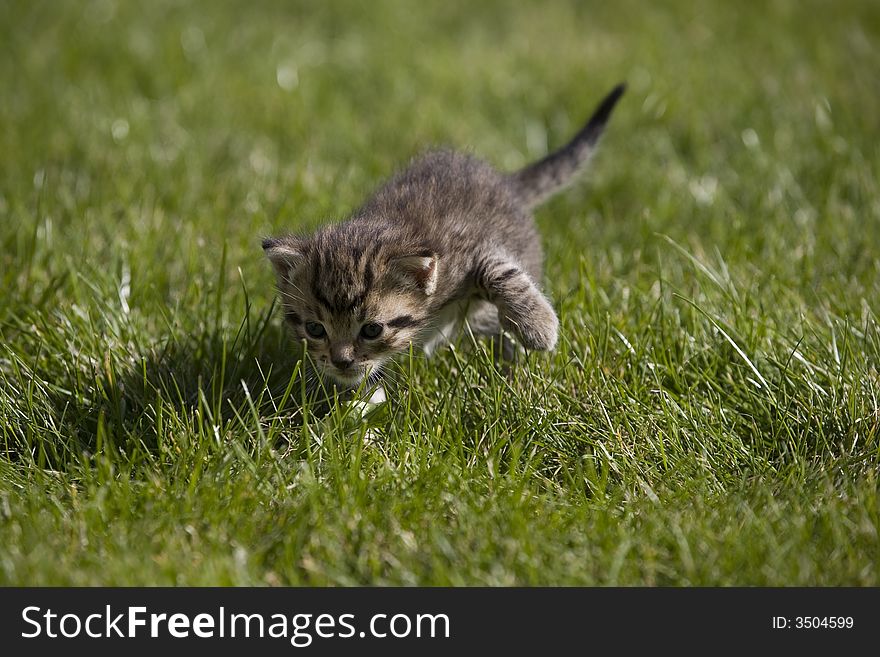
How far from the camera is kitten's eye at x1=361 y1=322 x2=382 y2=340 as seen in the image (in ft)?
10.8

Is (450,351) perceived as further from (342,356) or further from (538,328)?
(342,356)

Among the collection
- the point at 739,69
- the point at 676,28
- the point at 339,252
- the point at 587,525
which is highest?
the point at 676,28

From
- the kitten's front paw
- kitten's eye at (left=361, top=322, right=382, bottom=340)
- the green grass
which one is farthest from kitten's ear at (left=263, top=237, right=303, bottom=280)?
the kitten's front paw

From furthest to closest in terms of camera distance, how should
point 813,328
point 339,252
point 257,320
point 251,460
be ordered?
point 257,320 → point 813,328 → point 339,252 → point 251,460

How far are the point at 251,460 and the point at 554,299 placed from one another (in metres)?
1.56

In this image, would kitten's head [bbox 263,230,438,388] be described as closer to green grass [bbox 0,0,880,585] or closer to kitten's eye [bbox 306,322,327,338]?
kitten's eye [bbox 306,322,327,338]

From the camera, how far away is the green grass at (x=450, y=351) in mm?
2688

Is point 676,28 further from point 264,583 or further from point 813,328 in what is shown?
point 264,583

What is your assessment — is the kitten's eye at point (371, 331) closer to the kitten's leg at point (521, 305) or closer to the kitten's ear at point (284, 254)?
the kitten's ear at point (284, 254)

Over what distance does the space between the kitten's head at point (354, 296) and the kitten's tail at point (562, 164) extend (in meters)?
1.23

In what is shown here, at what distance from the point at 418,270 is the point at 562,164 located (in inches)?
58.4

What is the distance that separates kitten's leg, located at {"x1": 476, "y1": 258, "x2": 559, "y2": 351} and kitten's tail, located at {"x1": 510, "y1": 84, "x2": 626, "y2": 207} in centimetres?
100

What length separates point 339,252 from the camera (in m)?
3.28
